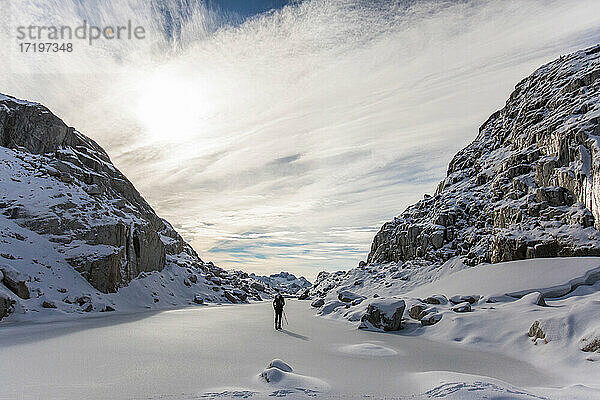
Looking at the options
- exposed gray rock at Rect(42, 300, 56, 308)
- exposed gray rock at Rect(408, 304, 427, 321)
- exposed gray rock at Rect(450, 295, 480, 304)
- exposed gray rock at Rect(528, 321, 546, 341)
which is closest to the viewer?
exposed gray rock at Rect(528, 321, 546, 341)

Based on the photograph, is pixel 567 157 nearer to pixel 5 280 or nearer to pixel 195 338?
pixel 195 338

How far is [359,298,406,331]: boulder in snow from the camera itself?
1991cm

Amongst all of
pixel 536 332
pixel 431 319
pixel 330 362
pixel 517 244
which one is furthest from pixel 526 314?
pixel 517 244

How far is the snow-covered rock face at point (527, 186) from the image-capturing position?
106ft

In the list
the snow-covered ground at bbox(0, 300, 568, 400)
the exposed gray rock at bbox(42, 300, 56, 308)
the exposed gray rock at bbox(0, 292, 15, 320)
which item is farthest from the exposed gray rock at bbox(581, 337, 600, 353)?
the exposed gray rock at bbox(42, 300, 56, 308)

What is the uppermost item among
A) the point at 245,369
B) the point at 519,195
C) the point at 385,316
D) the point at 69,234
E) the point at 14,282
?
the point at 519,195

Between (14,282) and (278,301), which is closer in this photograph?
(278,301)

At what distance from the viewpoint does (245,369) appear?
9438 millimetres

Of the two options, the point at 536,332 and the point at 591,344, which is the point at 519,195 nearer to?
the point at 536,332

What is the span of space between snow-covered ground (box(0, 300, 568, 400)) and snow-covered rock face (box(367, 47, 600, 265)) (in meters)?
26.4

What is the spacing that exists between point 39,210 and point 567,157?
191 ft

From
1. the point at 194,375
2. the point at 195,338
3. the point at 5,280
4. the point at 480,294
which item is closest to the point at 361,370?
the point at 194,375

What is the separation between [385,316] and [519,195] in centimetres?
3036

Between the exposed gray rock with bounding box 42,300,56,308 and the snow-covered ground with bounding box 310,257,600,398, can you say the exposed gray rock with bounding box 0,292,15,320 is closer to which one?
the exposed gray rock with bounding box 42,300,56,308
